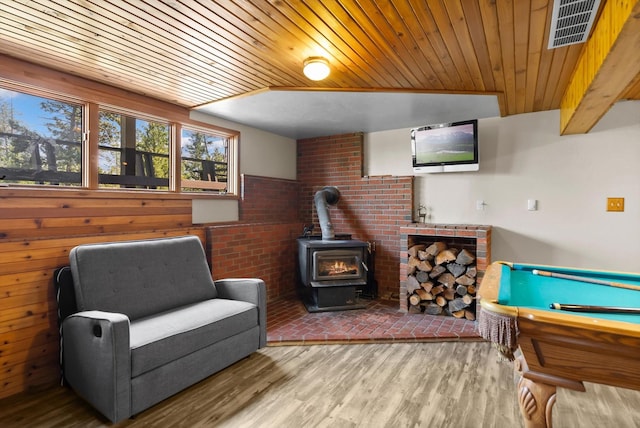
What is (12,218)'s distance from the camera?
2.19m

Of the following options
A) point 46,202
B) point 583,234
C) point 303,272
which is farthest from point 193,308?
point 583,234

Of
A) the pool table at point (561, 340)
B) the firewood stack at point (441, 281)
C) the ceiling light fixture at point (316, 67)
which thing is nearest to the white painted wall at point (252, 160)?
the ceiling light fixture at point (316, 67)

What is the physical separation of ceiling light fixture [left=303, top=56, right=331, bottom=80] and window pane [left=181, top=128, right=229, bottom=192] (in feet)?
6.04

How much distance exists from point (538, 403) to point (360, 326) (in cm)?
192

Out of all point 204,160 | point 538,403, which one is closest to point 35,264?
point 204,160

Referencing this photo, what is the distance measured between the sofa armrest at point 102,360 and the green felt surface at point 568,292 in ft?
6.65

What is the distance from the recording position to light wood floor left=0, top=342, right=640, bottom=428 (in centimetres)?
189

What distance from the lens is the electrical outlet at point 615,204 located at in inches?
122

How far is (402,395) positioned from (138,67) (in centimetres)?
302

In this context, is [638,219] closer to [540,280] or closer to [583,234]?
[583,234]

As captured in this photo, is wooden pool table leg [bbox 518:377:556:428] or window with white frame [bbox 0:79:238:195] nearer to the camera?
wooden pool table leg [bbox 518:377:556:428]

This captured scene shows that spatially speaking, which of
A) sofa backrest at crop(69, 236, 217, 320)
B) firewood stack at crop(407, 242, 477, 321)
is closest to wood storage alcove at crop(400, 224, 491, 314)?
firewood stack at crop(407, 242, 477, 321)

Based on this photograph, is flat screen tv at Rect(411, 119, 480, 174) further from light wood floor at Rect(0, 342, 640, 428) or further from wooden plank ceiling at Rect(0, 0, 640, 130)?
light wood floor at Rect(0, 342, 640, 428)

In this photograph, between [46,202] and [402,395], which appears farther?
[46,202]
